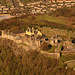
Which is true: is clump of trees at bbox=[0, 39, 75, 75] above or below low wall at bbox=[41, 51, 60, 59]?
below

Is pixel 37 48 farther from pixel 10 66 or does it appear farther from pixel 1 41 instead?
pixel 1 41

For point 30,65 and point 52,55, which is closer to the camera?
point 30,65

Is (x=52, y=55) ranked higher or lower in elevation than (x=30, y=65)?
higher

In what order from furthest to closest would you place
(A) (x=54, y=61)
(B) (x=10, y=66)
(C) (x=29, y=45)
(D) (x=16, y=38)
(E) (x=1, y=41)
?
(E) (x=1, y=41)
(D) (x=16, y=38)
(C) (x=29, y=45)
(B) (x=10, y=66)
(A) (x=54, y=61)

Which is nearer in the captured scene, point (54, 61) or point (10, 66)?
point (54, 61)

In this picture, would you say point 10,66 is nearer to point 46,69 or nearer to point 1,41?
point 46,69

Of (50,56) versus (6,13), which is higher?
(50,56)

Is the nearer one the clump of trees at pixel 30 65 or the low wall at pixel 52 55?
the clump of trees at pixel 30 65

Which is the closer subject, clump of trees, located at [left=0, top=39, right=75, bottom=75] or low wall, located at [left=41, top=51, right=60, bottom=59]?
clump of trees, located at [left=0, top=39, right=75, bottom=75]

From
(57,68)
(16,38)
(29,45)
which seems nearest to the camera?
(57,68)

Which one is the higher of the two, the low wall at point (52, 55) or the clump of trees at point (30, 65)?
the low wall at point (52, 55)

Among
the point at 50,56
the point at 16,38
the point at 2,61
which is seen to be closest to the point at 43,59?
the point at 50,56
